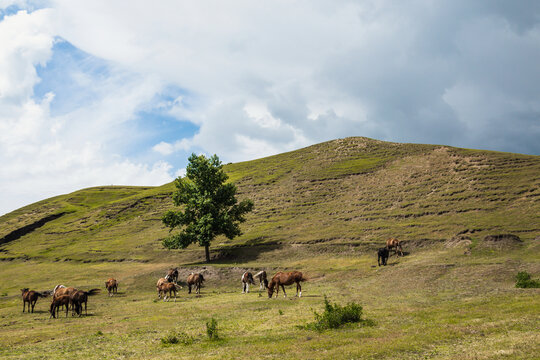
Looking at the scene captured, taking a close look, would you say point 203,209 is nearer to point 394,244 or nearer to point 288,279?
point 394,244

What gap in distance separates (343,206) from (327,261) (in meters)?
35.3

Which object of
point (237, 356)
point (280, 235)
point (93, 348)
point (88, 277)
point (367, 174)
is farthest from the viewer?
point (367, 174)

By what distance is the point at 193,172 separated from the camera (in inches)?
2707

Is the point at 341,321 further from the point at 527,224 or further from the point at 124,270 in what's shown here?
the point at 124,270

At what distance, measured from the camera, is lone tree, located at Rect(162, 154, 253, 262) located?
65.1 meters

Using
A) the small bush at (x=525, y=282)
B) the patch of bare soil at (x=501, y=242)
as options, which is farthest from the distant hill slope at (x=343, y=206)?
the small bush at (x=525, y=282)

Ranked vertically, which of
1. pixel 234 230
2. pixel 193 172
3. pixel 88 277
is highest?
pixel 193 172

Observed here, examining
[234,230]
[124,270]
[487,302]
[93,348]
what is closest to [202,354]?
[93,348]

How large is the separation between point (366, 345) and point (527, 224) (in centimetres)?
5028

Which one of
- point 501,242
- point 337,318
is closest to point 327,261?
point 501,242

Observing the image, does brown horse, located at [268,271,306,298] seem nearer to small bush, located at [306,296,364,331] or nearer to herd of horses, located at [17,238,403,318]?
herd of horses, located at [17,238,403,318]

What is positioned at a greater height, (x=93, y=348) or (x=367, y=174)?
(x=367, y=174)

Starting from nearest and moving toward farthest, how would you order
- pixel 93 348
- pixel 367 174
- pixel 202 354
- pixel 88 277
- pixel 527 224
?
pixel 202 354 < pixel 93 348 < pixel 527 224 < pixel 88 277 < pixel 367 174

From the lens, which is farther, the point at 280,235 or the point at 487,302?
the point at 280,235
